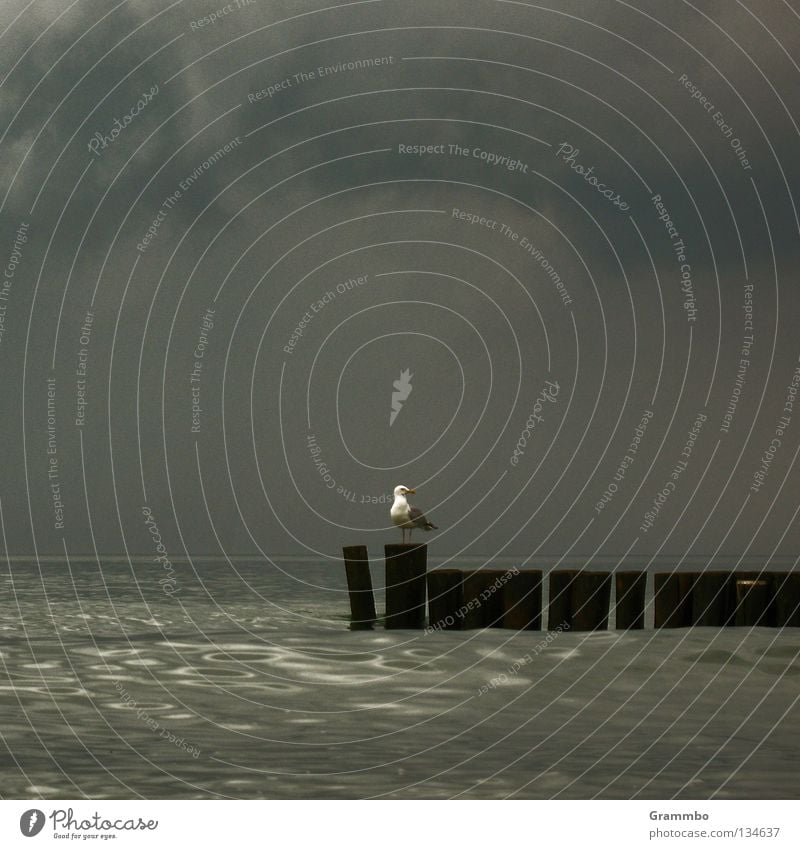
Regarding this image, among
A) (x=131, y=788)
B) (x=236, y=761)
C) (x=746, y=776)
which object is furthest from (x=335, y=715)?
(x=746, y=776)

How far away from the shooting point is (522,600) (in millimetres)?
15000

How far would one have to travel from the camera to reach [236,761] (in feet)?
28.0

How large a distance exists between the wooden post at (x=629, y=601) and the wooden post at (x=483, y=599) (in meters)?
1.56

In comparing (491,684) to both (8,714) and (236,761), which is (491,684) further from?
(8,714)

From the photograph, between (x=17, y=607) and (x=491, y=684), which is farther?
(x=17, y=607)

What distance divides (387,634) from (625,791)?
22.6ft

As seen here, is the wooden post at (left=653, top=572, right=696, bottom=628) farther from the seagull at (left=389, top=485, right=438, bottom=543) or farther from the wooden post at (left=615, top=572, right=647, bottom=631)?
the seagull at (left=389, top=485, right=438, bottom=543)
